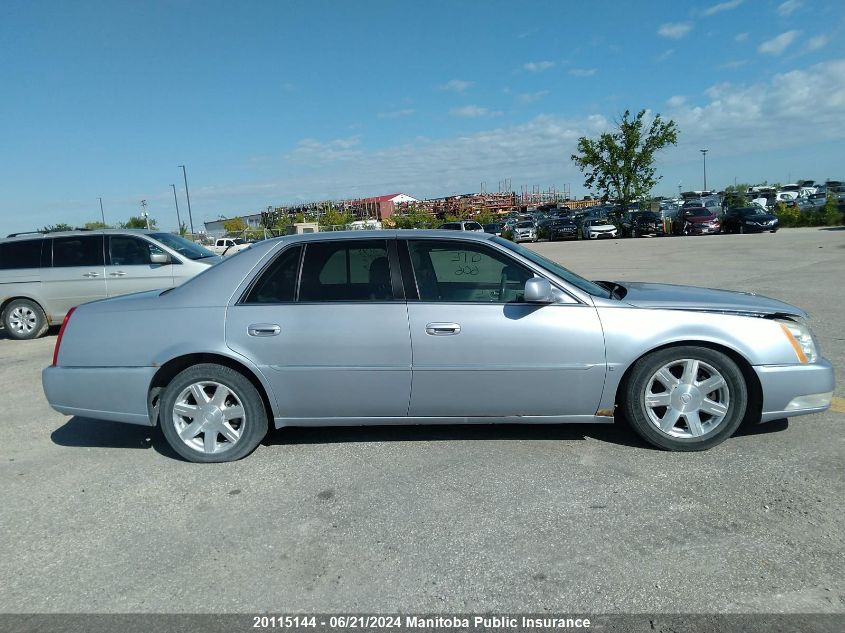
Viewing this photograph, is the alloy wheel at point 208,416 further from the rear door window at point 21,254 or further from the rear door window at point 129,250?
the rear door window at point 21,254

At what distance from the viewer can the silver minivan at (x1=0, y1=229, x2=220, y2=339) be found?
9.51 metres

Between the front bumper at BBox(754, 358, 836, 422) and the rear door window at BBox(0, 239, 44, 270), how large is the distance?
9989mm

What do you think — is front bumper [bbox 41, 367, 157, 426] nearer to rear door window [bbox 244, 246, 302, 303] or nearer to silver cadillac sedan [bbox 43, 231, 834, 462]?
silver cadillac sedan [bbox 43, 231, 834, 462]

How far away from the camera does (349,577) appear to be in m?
2.91

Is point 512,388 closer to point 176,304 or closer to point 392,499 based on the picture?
point 392,499

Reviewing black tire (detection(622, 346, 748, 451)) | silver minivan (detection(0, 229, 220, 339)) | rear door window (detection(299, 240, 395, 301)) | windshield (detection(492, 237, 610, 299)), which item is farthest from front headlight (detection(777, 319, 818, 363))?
silver minivan (detection(0, 229, 220, 339))

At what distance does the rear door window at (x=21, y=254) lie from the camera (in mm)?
9688

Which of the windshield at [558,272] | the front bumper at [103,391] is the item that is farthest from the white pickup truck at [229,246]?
the windshield at [558,272]

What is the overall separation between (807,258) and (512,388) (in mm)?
16837

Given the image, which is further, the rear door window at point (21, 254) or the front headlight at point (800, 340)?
the rear door window at point (21, 254)

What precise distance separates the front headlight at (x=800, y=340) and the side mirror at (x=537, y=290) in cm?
155

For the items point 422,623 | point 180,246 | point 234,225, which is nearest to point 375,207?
point 234,225

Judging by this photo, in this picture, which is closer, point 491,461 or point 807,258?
point 491,461

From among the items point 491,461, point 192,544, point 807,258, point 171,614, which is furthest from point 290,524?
point 807,258
